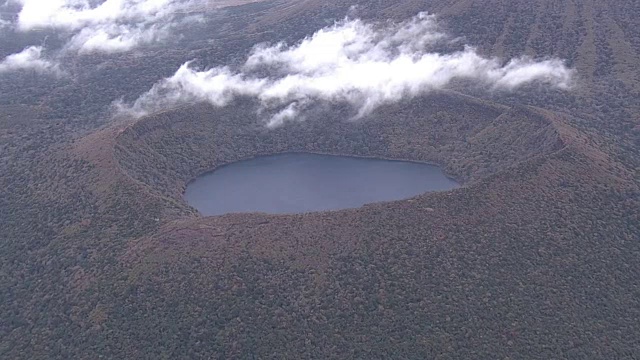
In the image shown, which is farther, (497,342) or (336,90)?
(336,90)

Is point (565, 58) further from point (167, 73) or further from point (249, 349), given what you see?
point (249, 349)

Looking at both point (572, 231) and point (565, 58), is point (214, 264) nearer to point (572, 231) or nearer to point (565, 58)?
point (572, 231)

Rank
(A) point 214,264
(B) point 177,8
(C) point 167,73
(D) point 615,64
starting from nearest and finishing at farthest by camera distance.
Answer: (A) point 214,264, (D) point 615,64, (C) point 167,73, (B) point 177,8

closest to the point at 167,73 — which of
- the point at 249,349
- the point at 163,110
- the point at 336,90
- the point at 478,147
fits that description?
the point at 163,110

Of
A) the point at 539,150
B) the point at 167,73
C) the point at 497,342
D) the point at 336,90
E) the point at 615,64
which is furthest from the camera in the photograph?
the point at 167,73

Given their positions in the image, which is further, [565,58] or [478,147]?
[565,58]

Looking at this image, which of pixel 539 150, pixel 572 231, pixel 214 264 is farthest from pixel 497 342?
pixel 539 150

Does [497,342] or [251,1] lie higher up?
[497,342]

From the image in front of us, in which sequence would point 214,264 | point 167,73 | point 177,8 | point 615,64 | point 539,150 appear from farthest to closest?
point 177,8, point 167,73, point 615,64, point 539,150, point 214,264

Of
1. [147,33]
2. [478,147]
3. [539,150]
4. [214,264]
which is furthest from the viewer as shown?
[147,33]
